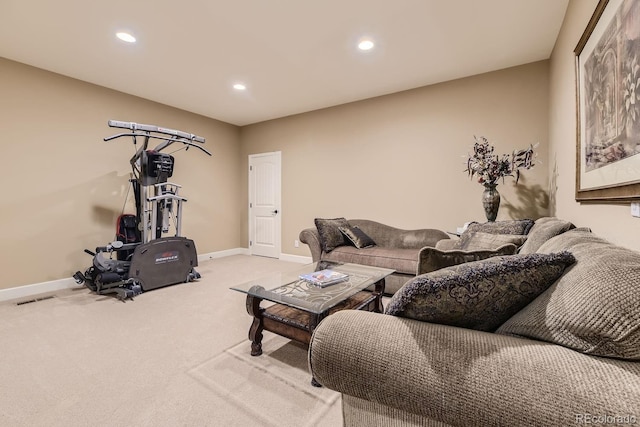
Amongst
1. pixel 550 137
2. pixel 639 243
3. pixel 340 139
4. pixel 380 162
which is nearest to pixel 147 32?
pixel 340 139

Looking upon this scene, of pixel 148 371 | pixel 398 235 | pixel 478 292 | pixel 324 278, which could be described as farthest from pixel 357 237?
pixel 478 292

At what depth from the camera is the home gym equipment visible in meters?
3.30

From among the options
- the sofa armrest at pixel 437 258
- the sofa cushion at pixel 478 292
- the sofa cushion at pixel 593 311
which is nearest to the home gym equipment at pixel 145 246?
the sofa armrest at pixel 437 258

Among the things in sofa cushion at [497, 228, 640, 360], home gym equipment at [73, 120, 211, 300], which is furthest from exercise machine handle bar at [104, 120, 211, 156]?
sofa cushion at [497, 228, 640, 360]

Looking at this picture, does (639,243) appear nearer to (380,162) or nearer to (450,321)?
(450,321)

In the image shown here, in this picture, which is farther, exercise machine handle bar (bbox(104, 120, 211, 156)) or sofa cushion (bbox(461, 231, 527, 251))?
exercise machine handle bar (bbox(104, 120, 211, 156))

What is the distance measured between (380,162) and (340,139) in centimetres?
85

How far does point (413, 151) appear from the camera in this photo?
4059 mm

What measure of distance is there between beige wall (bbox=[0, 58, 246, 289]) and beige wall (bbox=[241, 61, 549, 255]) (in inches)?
100

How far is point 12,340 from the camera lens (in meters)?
2.20

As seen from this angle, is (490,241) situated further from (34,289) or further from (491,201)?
(34,289)

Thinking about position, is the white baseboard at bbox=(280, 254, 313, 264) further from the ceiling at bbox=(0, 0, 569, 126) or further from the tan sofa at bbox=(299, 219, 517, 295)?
the ceiling at bbox=(0, 0, 569, 126)

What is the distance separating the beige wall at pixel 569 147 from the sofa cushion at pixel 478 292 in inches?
31.0

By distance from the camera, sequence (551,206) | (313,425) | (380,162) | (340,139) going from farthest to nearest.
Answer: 1. (340,139)
2. (380,162)
3. (551,206)
4. (313,425)
